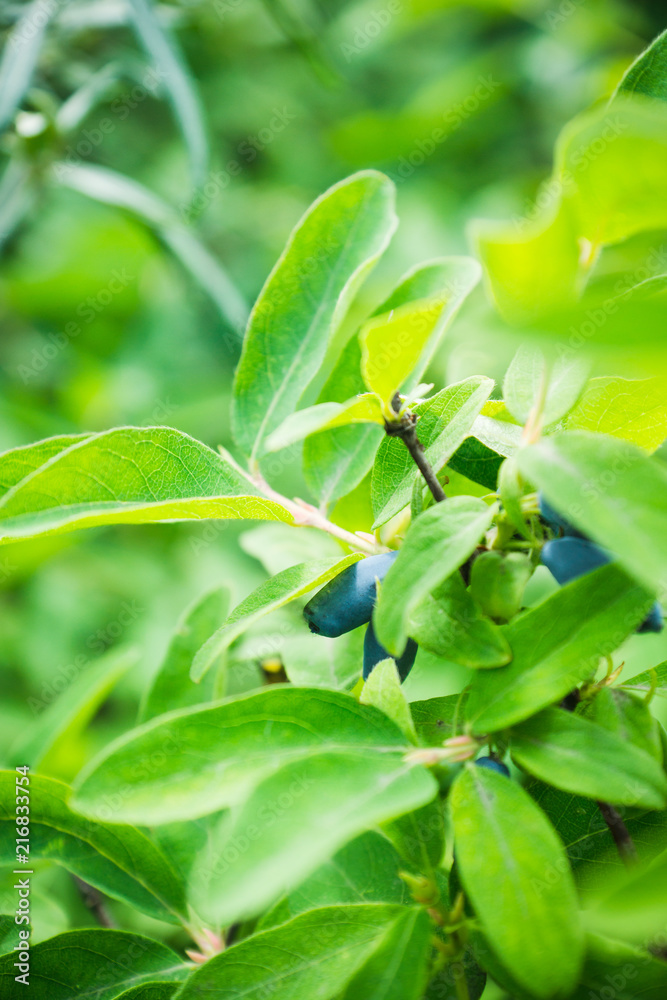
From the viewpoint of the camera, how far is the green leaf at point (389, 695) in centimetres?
45

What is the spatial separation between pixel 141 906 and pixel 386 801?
1.24ft

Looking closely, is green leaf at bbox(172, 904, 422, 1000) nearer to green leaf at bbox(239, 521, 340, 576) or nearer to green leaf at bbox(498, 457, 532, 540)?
green leaf at bbox(498, 457, 532, 540)

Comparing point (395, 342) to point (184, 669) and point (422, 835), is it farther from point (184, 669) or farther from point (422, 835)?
point (184, 669)

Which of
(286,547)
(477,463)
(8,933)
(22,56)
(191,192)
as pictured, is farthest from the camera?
(191,192)

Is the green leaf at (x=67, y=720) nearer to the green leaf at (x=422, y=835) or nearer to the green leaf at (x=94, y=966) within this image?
the green leaf at (x=94, y=966)

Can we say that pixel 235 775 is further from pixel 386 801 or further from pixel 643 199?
pixel 643 199

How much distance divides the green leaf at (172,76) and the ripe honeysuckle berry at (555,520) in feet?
3.70

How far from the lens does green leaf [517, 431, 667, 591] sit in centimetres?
34

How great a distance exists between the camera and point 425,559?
40cm

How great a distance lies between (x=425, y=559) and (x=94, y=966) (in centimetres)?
46

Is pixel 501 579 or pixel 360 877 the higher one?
pixel 501 579
